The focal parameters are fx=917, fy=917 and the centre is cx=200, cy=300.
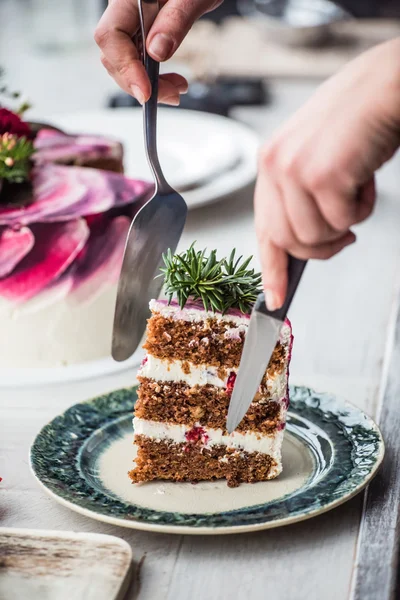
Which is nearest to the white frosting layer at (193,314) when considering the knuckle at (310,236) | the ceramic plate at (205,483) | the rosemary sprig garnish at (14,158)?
the ceramic plate at (205,483)

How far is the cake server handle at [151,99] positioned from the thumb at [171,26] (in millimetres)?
11

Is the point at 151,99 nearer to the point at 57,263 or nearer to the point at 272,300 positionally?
the point at 57,263

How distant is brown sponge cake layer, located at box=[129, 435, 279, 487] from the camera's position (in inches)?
49.7

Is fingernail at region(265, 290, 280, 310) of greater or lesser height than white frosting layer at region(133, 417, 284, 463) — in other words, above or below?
above

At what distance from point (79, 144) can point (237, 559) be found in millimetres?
1303

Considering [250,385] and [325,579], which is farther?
[250,385]

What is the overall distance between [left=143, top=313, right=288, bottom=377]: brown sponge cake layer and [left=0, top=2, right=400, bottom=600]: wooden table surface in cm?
23

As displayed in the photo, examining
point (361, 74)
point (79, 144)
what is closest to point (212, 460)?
point (361, 74)

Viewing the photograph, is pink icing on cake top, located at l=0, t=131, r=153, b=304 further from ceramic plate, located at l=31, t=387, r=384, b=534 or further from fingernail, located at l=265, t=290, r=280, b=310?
fingernail, located at l=265, t=290, r=280, b=310

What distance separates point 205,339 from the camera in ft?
4.04

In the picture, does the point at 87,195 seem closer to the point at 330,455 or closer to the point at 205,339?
the point at 205,339

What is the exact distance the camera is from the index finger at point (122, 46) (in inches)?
56.4

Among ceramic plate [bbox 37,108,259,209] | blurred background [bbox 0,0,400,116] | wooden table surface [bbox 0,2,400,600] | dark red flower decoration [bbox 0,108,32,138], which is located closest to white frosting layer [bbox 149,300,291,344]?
wooden table surface [bbox 0,2,400,600]

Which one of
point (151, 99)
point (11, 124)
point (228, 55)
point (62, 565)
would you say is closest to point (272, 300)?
point (62, 565)
